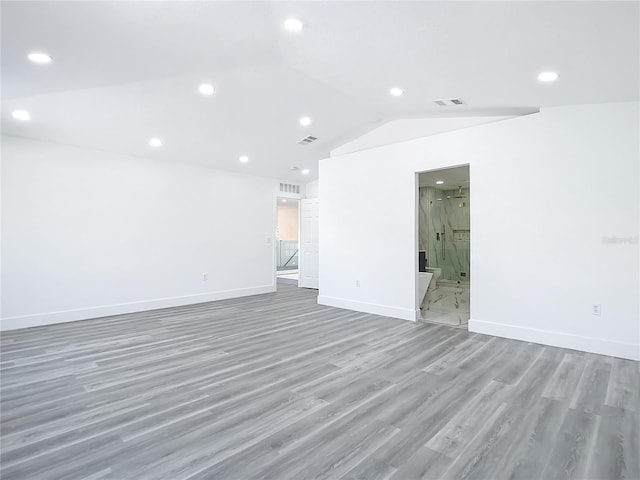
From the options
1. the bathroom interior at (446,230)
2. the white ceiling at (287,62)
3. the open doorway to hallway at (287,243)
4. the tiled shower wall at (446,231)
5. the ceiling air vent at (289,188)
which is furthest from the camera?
the open doorway to hallway at (287,243)

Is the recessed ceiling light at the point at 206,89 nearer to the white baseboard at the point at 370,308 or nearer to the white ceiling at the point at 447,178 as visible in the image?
the white baseboard at the point at 370,308

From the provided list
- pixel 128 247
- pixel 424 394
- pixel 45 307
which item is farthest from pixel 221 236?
pixel 424 394

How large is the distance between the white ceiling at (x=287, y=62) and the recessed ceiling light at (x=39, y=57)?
0.06 metres

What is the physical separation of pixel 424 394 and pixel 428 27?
9.43 ft

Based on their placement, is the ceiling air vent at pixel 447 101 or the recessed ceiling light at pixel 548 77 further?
the ceiling air vent at pixel 447 101

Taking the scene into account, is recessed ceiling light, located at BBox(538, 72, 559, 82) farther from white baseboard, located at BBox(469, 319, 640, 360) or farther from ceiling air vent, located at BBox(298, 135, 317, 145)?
ceiling air vent, located at BBox(298, 135, 317, 145)

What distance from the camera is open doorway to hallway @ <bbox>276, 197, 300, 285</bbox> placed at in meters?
11.7

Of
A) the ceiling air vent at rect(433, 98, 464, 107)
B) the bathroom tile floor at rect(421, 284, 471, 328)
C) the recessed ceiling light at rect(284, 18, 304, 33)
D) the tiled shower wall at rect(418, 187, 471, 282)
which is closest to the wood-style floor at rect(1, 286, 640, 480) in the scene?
the bathroom tile floor at rect(421, 284, 471, 328)

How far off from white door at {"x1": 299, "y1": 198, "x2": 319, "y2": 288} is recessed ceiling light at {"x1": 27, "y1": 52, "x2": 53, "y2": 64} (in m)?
6.00

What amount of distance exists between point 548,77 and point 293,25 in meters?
2.41

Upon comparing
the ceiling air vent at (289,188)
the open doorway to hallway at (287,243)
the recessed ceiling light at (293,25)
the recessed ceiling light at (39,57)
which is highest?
the recessed ceiling light at (293,25)

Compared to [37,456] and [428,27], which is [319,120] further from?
[37,456]

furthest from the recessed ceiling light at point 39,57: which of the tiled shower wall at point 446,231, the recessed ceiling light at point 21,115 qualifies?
the tiled shower wall at point 446,231

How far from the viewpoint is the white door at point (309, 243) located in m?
8.35
